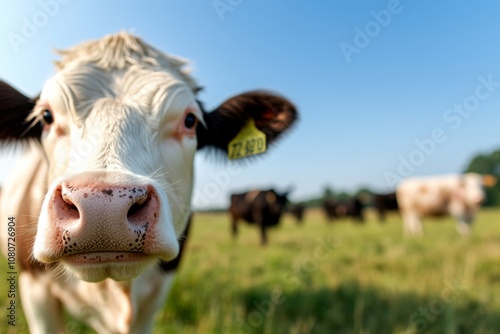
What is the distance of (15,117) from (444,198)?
19.8 meters

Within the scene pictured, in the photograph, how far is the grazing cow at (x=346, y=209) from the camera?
31266 millimetres

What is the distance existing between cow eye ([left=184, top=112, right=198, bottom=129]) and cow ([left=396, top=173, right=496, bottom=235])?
16.7m

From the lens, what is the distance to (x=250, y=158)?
3.25m

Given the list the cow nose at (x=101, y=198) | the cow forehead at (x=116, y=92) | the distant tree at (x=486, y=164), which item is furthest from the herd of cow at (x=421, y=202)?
the distant tree at (x=486, y=164)

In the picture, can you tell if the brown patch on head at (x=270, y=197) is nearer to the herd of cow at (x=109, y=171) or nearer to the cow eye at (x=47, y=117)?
the herd of cow at (x=109, y=171)

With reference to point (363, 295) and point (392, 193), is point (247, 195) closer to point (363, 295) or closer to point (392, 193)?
point (363, 295)

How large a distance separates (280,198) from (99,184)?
44.4 feet

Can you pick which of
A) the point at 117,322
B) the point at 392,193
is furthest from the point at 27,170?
the point at 392,193

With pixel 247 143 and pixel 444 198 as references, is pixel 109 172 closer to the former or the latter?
pixel 247 143

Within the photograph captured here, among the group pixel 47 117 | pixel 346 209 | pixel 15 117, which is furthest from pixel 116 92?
pixel 346 209

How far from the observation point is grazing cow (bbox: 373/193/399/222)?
30.9 meters

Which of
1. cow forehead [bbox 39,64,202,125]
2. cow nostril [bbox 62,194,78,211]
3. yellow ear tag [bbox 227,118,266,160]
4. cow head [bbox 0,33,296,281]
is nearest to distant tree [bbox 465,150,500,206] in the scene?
yellow ear tag [bbox 227,118,266,160]

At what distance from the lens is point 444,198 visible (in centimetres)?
1841

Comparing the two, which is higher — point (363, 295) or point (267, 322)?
point (267, 322)
